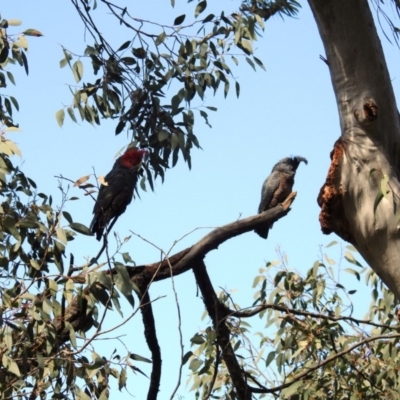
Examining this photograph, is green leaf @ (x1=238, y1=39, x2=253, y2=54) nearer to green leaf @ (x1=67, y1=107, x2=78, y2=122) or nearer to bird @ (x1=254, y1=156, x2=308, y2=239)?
green leaf @ (x1=67, y1=107, x2=78, y2=122)

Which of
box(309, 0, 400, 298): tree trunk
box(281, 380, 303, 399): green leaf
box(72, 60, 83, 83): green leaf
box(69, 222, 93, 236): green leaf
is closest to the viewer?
box(309, 0, 400, 298): tree trunk

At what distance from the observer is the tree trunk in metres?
2.76

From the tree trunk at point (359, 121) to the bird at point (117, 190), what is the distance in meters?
1.94

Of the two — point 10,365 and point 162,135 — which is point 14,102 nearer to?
point 162,135

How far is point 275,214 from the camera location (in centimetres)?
387

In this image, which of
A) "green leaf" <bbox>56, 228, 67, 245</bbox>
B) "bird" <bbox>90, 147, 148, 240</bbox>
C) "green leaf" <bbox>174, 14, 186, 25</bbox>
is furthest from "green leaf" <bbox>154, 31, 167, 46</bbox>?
"green leaf" <bbox>56, 228, 67, 245</bbox>

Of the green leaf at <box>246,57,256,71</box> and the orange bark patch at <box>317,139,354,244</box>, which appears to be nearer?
the orange bark patch at <box>317,139,354,244</box>

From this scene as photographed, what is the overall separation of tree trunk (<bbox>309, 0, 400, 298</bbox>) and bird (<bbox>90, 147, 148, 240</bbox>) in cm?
194

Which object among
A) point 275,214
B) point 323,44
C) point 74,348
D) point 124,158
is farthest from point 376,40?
point 124,158

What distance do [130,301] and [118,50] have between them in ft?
5.96

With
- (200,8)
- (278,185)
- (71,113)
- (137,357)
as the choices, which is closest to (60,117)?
(71,113)

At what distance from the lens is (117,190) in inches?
196

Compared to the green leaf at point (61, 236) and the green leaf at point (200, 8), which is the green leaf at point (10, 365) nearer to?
the green leaf at point (61, 236)

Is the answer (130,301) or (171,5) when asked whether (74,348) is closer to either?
(130,301)
